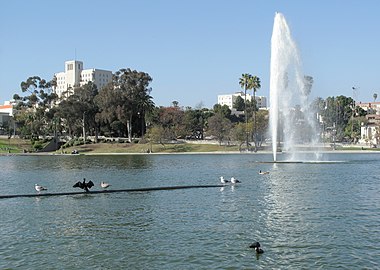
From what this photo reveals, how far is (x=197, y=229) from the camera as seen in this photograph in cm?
2406

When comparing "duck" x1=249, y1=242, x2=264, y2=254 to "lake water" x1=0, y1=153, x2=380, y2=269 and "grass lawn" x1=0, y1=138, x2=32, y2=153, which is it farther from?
"grass lawn" x1=0, y1=138, x2=32, y2=153

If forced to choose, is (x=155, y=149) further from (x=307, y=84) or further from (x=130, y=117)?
(x=307, y=84)

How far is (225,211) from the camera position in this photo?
95.2 feet

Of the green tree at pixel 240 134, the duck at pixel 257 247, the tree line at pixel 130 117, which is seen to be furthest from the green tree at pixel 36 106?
the duck at pixel 257 247

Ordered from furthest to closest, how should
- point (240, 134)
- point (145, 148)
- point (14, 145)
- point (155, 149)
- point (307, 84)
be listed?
1. point (14, 145)
2. point (145, 148)
3. point (155, 149)
4. point (240, 134)
5. point (307, 84)

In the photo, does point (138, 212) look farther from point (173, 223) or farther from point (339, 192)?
point (339, 192)

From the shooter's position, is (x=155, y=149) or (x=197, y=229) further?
(x=155, y=149)

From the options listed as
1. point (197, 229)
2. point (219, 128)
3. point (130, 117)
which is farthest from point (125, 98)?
point (197, 229)

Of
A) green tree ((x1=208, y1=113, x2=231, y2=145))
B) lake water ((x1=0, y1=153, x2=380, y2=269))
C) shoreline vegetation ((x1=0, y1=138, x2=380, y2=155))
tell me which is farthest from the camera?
green tree ((x1=208, y1=113, x2=231, y2=145))

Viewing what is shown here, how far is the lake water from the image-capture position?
19.1 meters

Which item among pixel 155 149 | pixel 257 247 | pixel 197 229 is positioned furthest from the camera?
pixel 155 149

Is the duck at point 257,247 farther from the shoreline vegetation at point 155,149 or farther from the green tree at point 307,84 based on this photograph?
the shoreline vegetation at point 155,149

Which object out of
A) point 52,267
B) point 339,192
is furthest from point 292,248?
point 339,192

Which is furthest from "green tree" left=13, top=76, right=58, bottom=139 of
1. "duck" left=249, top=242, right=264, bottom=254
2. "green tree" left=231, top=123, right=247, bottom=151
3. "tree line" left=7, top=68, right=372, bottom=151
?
"duck" left=249, top=242, right=264, bottom=254
